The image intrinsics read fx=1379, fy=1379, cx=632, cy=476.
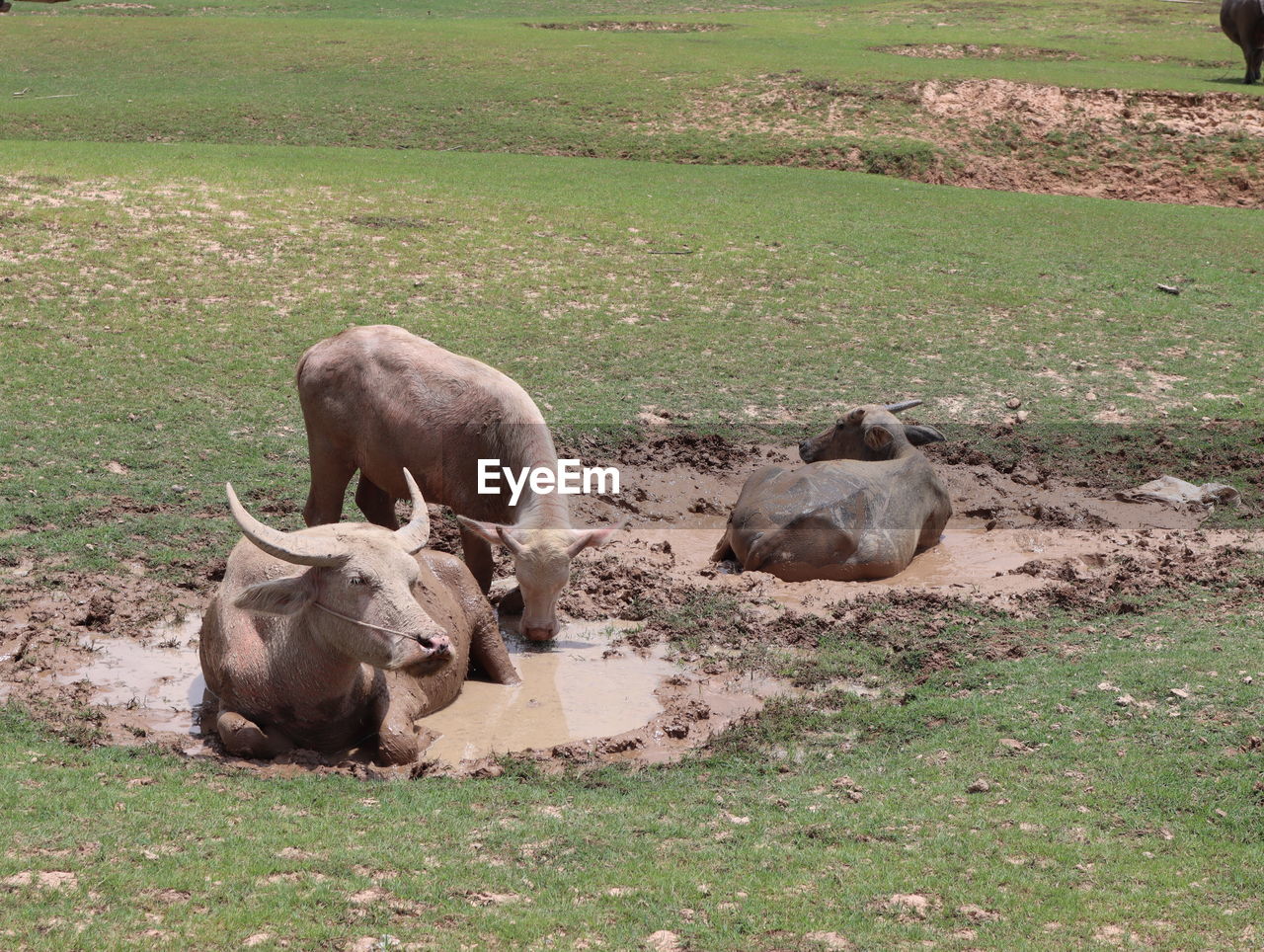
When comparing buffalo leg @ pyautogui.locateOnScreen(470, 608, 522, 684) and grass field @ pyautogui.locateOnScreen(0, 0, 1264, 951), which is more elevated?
grass field @ pyautogui.locateOnScreen(0, 0, 1264, 951)

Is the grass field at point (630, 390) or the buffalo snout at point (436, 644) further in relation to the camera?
the buffalo snout at point (436, 644)

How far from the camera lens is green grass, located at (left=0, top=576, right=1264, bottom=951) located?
197 inches

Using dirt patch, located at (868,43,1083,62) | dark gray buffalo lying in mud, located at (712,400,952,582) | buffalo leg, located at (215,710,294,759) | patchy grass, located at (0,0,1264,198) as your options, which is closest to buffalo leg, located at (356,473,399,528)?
dark gray buffalo lying in mud, located at (712,400,952,582)

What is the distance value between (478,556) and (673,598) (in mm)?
1365

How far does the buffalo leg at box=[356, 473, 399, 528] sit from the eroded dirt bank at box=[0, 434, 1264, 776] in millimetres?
460

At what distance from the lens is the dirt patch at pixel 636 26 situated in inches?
1547

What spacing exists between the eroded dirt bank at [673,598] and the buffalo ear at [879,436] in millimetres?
906

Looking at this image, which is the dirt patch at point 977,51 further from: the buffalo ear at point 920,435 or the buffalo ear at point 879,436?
the buffalo ear at point 879,436

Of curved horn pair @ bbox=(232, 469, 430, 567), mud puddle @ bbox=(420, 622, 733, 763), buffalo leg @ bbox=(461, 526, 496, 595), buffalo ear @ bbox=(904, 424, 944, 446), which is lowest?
mud puddle @ bbox=(420, 622, 733, 763)

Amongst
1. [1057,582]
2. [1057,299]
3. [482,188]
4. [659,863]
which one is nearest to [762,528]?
[1057,582]

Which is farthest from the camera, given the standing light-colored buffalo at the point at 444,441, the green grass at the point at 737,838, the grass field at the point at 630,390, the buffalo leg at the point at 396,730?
the standing light-colored buffalo at the point at 444,441

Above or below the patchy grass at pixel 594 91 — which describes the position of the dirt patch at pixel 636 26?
above

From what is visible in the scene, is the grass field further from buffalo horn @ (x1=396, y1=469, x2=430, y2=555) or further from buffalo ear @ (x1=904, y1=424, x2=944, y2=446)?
buffalo ear @ (x1=904, y1=424, x2=944, y2=446)

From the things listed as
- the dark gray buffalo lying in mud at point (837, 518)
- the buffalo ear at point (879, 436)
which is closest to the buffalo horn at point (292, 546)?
the dark gray buffalo lying in mud at point (837, 518)
